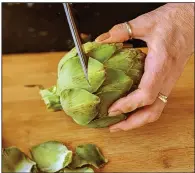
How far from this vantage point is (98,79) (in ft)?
2.52

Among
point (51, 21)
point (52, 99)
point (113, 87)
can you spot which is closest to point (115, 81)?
point (113, 87)

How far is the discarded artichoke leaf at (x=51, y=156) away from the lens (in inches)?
31.8

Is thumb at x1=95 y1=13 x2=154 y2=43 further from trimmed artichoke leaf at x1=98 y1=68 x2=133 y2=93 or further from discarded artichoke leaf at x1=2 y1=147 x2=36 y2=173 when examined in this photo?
discarded artichoke leaf at x1=2 y1=147 x2=36 y2=173

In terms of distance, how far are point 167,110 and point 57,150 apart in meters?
0.22

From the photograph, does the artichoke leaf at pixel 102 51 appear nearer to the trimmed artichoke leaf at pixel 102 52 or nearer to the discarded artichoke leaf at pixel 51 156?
the trimmed artichoke leaf at pixel 102 52

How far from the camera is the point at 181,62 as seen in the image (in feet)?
2.88

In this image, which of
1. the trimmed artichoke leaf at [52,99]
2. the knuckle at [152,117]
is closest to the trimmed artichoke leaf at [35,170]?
the trimmed artichoke leaf at [52,99]

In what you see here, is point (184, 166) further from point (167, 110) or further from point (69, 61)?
point (69, 61)

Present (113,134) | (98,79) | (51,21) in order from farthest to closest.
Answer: (51,21)
(113,134)
(98,79)

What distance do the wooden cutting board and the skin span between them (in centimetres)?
4

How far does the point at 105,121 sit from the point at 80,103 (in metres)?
0.07

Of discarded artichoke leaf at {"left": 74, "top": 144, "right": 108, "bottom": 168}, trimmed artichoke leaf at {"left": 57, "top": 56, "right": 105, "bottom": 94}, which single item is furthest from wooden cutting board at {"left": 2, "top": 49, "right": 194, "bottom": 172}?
trimmed artichoke leaf at {"left": 57, "top": 56, "right": 105, "bottom": 94}

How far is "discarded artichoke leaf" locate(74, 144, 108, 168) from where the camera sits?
83 cm

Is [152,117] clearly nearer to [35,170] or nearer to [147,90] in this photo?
[147,90]
